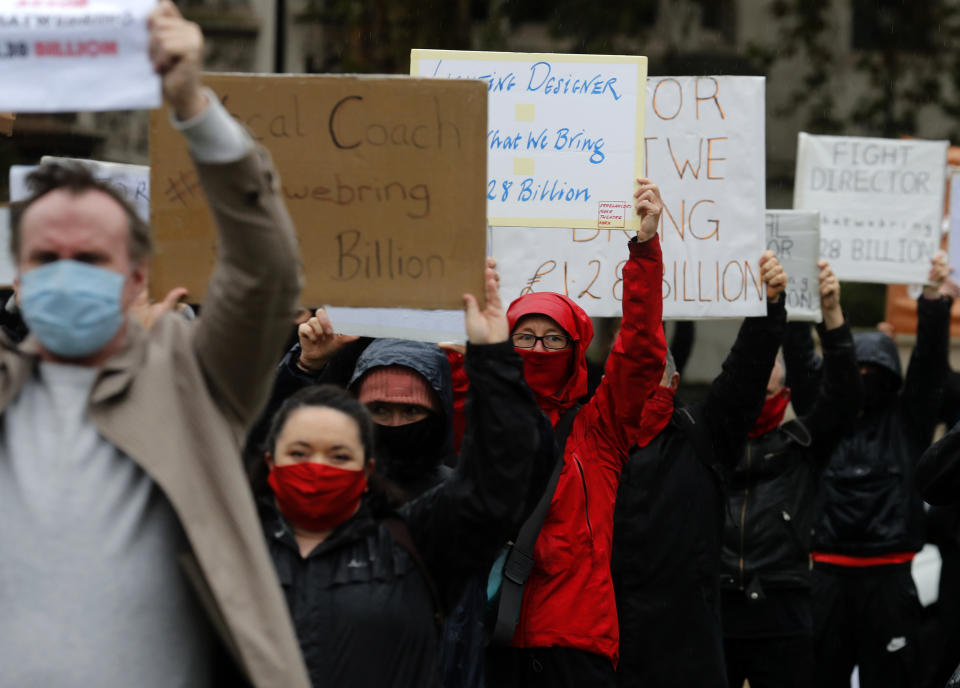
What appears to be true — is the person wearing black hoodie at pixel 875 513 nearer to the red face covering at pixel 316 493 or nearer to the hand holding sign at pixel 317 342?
the hand holding sign at pixel 317 342

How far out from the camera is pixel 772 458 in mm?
5812

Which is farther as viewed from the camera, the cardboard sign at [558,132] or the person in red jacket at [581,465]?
the cardboard sign at [558,132]

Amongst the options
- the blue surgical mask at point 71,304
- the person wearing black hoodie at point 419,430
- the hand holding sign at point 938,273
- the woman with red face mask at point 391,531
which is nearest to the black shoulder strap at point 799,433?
the hand holding sign at point 938,273

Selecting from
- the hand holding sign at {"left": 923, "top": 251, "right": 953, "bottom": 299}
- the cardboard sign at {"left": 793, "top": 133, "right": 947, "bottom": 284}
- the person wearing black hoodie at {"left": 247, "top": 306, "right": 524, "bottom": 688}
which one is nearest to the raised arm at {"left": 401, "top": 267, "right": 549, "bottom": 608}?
the person wearing black hoodie at {"left": 247, "top": 306, "right": 524, "bottom": 688}

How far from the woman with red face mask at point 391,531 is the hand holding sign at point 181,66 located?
3.14 feet

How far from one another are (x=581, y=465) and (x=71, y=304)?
2.29m

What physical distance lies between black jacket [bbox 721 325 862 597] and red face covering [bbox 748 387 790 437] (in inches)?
1.8

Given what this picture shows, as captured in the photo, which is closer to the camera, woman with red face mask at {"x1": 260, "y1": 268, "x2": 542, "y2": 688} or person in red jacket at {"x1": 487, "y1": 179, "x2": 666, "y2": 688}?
woman with red face mask at {"x1": 260, "y1": 268, "x2": 542, "y2": 688}

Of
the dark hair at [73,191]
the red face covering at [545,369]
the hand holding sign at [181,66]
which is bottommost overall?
the red face covering at [545,369]

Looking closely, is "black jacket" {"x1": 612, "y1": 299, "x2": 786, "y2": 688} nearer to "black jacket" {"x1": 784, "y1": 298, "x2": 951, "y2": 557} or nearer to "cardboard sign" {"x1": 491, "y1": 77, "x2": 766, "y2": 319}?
"cardboard sign" {"x1": 491, "y1": 77, "x2": 766, "y2": 319}

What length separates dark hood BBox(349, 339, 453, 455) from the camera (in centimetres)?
412

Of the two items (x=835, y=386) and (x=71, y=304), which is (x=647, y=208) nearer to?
(x=835, y=386)

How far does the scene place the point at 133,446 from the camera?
2.21m

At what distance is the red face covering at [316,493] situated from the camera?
301 centimetres
